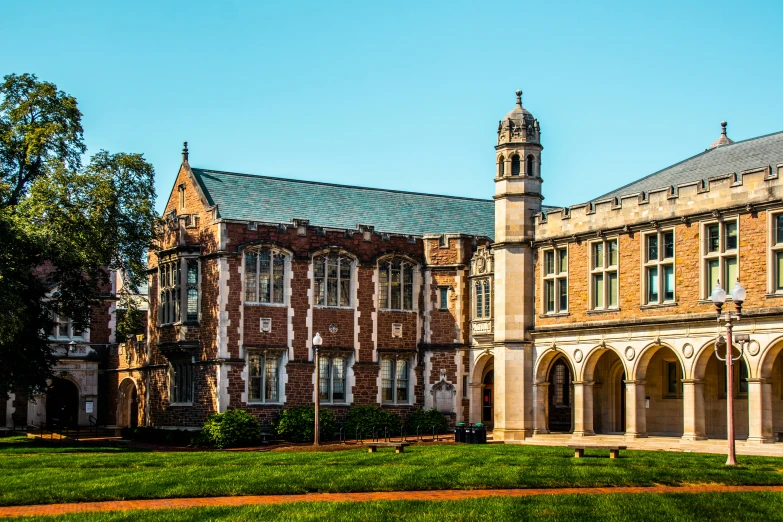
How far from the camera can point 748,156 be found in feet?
121

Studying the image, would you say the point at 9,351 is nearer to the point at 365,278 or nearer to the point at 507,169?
the point at 365,278

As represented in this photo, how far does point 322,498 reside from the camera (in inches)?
778

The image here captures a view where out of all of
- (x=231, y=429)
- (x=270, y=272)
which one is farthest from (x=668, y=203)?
(x=231, y=429)

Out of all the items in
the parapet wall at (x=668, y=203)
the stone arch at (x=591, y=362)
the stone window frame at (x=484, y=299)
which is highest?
the parapet wall at (x=668, y=203)

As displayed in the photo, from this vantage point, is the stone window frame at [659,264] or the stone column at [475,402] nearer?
the stone window frame at [659,264]

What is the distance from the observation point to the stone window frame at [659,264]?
35094 millimetres

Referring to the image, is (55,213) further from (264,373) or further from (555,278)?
(555,278)

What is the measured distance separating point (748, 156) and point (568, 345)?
8.24 meters

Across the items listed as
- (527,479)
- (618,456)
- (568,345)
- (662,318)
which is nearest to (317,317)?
(568,345)

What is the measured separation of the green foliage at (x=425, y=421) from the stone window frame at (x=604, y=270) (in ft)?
30.6

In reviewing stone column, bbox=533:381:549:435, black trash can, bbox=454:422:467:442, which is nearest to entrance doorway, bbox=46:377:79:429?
black trash can, bbox=454:422:467:442

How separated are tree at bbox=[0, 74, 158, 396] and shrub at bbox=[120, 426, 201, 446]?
4717 mm

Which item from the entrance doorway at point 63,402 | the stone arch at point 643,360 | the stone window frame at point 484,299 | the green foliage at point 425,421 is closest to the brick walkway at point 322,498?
the stone arch at point 643,360

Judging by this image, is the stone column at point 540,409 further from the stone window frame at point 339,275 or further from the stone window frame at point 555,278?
the stone window frame at point 339,275
